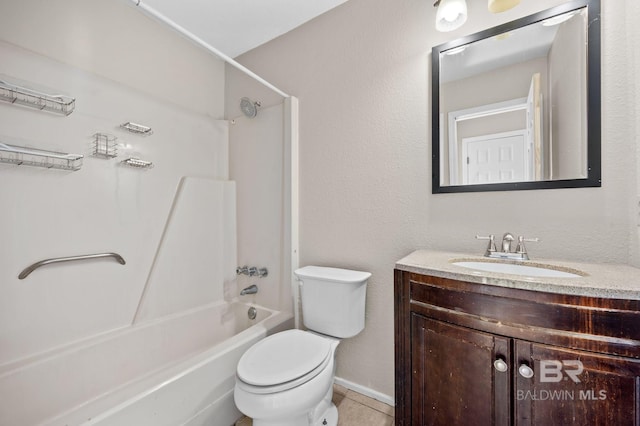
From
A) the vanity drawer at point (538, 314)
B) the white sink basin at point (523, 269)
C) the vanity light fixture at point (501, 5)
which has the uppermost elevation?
the vanity light fixture at point (501, 5)

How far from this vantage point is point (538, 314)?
0.79m

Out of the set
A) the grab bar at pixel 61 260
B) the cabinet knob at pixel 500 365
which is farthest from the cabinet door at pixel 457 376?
the grab bar at pixel 61 260

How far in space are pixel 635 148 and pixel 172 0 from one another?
98.1 inches

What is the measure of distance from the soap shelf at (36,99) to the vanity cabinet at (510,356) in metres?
1.96

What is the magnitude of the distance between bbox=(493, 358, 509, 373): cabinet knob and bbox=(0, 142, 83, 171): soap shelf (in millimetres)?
2177

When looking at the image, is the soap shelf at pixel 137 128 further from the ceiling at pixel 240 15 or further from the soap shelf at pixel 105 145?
the ceiling at pixel 240 15

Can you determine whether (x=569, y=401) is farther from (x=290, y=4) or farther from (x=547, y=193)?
(x=290, y=4)

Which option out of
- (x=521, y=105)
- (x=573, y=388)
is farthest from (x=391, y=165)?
(x=573, y=388)

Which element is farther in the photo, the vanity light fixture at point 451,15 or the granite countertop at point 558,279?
the vanity light fixture at point 451,15

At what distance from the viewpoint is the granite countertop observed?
2.37 ft

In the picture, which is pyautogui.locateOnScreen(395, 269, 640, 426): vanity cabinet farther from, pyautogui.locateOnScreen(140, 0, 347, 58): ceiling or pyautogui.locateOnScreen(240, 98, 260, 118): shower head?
pyautogui.locateOnScreen(140, 0, 347, 58): ceiling

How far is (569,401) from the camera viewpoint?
0.75 meters

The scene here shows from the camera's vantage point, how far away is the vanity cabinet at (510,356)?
71 cm

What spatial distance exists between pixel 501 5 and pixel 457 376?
152cm
